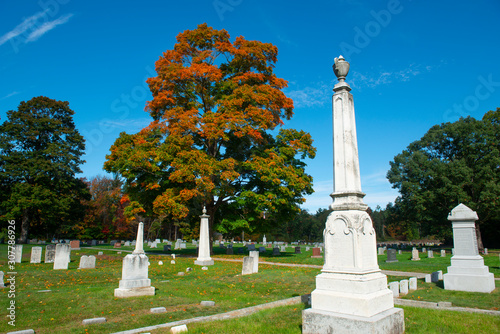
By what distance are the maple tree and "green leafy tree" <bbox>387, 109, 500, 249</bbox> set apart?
52.5ft

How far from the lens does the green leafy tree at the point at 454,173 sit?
28.3 meters

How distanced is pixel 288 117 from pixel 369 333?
2078 centimetres

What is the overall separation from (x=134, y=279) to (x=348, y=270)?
253 inches

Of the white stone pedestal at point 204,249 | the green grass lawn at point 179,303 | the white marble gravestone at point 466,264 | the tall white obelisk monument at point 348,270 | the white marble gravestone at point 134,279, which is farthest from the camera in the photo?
the white stone pedestal at point 204,249

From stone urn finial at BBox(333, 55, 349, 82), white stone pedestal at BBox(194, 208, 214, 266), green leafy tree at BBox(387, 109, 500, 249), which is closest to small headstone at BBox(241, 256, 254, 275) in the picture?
white stone pedestal at BBox(194, 208, 214, 266)

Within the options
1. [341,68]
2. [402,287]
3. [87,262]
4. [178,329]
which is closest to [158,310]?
[178,329]

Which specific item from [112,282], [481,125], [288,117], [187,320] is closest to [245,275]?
[112,282]

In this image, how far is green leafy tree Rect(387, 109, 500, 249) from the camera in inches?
1116

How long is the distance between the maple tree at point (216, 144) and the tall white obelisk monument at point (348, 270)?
534 inches

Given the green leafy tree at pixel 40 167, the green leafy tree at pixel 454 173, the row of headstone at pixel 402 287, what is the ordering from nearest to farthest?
1. the row of headstone at pixel 402 287
2. the green leafy tree at pixel 454 173
3. the green leafy tree at pixel 40 167

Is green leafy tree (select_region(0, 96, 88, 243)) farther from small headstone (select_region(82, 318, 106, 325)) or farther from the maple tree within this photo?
small headstone (select_region(82, 318, 106, 325))

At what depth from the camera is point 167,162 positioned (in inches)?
789

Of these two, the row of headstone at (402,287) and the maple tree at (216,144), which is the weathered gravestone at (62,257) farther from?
the row of headstone at (402,287)

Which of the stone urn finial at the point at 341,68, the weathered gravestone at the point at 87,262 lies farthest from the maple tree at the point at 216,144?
the stone urn finial at the point at 341,68
